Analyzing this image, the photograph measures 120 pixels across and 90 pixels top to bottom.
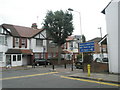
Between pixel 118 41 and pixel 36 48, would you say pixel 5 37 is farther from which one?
pixel 118 41

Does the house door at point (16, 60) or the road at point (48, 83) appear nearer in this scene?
the road at point (48, 83)

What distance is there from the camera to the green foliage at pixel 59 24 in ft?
93.6

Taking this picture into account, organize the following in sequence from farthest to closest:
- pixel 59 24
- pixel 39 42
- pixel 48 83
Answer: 1. pixel 39 42
2. pixel 59 24
3. pixel 48 83

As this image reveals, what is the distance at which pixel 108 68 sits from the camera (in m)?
14.4

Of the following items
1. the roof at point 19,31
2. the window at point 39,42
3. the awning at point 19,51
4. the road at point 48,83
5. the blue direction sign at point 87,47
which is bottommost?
the road at point 48,83

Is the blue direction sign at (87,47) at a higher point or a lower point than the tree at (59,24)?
lower

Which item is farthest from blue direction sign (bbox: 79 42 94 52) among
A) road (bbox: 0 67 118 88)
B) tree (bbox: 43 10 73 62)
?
tree (bbox: 43 10 73 62)

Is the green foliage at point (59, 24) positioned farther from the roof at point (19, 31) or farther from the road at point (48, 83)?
the road at point (48, 83)

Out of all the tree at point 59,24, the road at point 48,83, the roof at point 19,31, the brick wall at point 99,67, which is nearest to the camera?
the road at point 48,83

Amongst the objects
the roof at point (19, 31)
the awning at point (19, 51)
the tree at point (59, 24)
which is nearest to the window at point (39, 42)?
the roof at point (19, 31)

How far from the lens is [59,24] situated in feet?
92.8

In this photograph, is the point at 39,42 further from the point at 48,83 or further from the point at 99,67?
the point at 48,83

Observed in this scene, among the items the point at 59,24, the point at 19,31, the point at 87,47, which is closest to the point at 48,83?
the point at 87,47

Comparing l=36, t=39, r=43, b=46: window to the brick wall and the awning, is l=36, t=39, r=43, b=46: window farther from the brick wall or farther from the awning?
the brick wall
